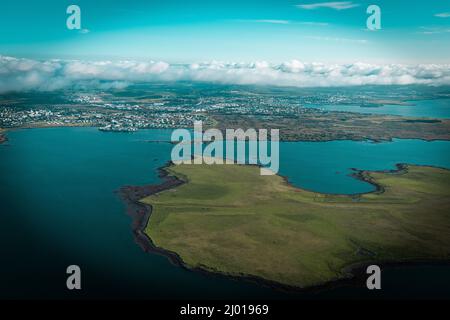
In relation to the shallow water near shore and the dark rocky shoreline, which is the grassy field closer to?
the dark rocky shoreline

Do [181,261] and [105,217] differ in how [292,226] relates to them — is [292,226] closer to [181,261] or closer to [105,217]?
[181,261]

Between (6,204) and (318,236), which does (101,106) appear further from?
(318,236)

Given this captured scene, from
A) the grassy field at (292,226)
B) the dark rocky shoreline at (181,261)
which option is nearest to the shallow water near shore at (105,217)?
the dark rocky shoreline at (181,261)

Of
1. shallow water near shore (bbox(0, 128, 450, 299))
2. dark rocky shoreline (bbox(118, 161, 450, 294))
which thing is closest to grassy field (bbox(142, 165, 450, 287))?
dark rocky shoreline (bbox(118, 161, 450, 294))

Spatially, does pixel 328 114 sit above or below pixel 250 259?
above

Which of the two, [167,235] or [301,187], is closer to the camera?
[167,235]
